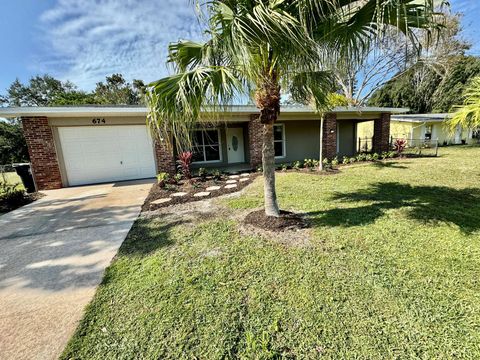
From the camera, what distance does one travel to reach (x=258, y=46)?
115 inches

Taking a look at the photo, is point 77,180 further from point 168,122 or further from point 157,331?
point 157,331

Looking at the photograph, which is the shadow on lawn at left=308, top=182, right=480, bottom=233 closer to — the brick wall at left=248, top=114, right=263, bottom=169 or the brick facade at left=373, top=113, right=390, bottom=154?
the brick wall at left=248, top=114, right=263, bottom=169

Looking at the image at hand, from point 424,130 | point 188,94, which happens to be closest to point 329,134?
point 188,94

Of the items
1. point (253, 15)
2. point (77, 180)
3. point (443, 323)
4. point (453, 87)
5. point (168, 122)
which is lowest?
point (443, 323)

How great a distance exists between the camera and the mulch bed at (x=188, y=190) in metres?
6.18

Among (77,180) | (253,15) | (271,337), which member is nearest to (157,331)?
(271,337)

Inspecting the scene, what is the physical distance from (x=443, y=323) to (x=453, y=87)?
3573 cm

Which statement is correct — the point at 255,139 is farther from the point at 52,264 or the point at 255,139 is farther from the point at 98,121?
the point at 52,264

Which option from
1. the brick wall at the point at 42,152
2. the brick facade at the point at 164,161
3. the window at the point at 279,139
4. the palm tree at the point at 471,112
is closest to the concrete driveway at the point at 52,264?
the brick wall at the point at 42,152

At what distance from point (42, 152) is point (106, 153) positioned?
1991 mm

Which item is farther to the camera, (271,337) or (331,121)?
(331,121)

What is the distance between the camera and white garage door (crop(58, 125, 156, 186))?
8648 millimetres

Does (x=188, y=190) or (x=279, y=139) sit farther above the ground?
(x=279, y=139)

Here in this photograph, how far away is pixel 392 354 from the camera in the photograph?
1769mm
